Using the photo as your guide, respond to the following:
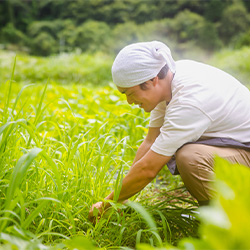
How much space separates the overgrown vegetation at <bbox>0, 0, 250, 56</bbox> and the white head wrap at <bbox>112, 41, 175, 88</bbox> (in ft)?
36.9

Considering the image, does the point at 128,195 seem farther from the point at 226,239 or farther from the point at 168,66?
the point at 226,239

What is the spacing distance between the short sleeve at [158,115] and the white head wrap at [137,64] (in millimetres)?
294

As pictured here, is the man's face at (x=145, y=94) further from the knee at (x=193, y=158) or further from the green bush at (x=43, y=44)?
the green bush at (x=43, y=44)

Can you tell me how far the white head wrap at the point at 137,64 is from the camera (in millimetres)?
1521

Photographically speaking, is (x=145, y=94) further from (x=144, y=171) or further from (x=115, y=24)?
(x=115, y=24)

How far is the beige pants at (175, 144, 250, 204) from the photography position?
148cm

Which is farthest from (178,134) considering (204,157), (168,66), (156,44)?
(156,44)

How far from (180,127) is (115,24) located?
58.2ft

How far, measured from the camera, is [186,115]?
1408mm

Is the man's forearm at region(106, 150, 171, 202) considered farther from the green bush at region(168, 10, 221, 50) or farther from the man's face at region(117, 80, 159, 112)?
the green bush at region(168, 10, 221, 50)

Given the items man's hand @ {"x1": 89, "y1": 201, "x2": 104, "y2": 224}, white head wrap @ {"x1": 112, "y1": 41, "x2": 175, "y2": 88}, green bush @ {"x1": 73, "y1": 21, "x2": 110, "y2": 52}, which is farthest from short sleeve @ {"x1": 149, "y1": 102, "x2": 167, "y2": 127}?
green bush @ {"x1": 73, "y1": 21, "x2": 110, "y2": 52}

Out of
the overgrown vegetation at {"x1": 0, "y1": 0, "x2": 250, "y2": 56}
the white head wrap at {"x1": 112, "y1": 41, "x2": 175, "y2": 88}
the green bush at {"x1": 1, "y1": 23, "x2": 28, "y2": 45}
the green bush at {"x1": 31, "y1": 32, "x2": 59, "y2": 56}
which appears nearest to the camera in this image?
the white head wrap at {"x1": 112, "y1": 41, "x2": 175, "y2": 88}

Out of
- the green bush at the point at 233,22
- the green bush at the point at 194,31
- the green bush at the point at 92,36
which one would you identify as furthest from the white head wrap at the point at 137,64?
the green bush at the point at 233,22

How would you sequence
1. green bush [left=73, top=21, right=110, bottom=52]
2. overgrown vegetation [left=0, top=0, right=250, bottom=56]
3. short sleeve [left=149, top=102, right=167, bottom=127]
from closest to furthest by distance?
short sleeve [left=149, top=102, right=167, bottom=127], overgrown vegetation [left=0, top=0, right=250, bottom=56], green bush [left=73, top=21, right=110, bottom=52]
